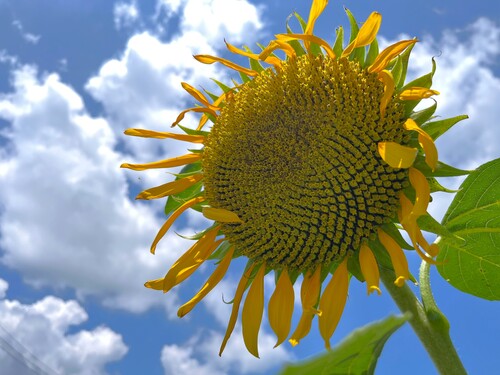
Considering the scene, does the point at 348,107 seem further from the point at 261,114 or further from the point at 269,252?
the point at 269,252

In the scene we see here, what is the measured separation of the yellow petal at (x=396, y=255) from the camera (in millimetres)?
2998

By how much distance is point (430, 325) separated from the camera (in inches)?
124

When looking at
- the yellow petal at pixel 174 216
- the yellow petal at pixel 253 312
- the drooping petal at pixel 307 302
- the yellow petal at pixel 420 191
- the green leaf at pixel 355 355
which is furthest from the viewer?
the yellow petal at pixel 174 216

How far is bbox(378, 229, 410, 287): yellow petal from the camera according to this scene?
300 centimetres

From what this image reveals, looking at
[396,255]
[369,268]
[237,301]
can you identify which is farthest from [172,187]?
[396,255]

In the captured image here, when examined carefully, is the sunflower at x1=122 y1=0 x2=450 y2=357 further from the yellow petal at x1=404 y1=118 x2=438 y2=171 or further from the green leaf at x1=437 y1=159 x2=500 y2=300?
the green leaf at x1=437 y1=159 x2=500 y2=300

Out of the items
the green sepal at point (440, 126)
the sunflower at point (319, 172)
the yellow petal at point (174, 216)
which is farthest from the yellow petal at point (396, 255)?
the yellow petal at point (174, 216)

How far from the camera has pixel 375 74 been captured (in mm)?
3230

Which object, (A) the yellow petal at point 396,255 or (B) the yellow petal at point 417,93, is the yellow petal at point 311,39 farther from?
(A) the yellow petal at point 396,255

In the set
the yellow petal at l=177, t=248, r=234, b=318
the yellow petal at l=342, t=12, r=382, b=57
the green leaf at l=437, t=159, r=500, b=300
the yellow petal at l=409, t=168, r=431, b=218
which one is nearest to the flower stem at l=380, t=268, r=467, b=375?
the green leaf at l=437, t=159, r=500, b=300

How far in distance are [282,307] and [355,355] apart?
1.55 metres

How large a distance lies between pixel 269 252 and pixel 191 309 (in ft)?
1.90

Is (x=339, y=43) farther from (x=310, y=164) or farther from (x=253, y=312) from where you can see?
(x=253, y=312)

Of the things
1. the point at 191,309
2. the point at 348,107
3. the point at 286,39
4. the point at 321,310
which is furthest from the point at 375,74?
the point at 191,309
